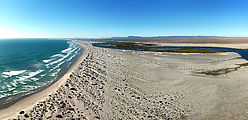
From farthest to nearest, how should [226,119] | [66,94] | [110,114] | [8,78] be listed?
1. [8,78]
2. [66,94]
3. [110,114]
4. [226,119]

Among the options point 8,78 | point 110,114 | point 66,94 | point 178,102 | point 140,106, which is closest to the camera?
point 110,114

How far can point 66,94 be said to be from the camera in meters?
10.8

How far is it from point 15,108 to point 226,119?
16499mm

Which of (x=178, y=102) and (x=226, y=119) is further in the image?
(x=178, y=102)

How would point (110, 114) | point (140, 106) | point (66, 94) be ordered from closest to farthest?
1. point (110, 114)
2. point (140, 106)
3. point (66, 94)

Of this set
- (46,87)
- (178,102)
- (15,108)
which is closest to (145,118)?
(178,102)

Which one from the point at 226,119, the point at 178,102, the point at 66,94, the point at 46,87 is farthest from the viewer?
the point at 46,87

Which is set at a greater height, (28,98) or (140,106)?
(140,106)

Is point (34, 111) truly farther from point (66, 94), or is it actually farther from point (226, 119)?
point (226, 119)

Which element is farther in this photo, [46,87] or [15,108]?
[46,87]

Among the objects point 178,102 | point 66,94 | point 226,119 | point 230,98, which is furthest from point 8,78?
point 230,98

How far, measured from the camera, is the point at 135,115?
764 centimetres

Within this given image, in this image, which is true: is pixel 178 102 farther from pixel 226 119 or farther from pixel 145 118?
pixel 145 118

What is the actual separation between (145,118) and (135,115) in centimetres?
72
